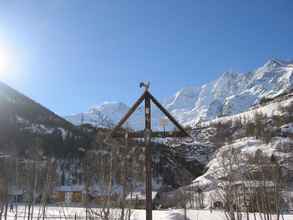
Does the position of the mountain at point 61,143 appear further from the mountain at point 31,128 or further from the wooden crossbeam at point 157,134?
the wooden crossbeam at point 157,134

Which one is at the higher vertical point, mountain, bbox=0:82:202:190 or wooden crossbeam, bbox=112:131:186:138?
mountain, bbox=0:82:202:190

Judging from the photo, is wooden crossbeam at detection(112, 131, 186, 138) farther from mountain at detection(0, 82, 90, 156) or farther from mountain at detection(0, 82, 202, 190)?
mountain at detection(0, 82, 90, 156)

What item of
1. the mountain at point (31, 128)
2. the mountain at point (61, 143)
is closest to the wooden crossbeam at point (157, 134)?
the mountain at point (61, 143)

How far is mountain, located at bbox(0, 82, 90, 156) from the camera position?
98.6 m

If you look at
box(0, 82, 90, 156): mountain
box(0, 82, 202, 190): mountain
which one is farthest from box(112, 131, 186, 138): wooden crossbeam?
box(0, 82, 90, 156): mountain

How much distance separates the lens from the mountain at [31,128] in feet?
324

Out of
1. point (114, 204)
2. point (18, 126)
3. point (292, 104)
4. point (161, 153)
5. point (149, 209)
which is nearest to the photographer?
point (149, 209)

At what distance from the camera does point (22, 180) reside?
140 ft

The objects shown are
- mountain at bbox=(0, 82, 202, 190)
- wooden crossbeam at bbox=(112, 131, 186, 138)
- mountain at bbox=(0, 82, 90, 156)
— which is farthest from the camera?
mountain at bbox=(0, 82, 90, 156)

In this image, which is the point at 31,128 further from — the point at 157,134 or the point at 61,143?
the point at 157,134

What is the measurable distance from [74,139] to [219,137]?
179 feet

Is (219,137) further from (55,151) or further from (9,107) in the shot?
(9,107)

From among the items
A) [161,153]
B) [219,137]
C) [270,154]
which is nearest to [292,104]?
[219,137]

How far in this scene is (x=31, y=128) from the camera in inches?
4417
